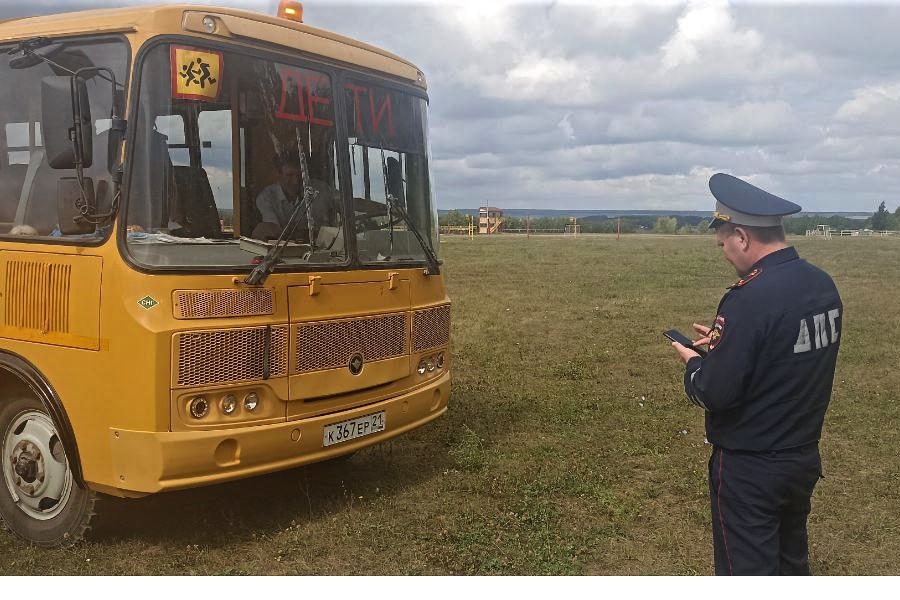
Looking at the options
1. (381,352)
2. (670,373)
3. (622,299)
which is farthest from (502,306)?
(381,352)

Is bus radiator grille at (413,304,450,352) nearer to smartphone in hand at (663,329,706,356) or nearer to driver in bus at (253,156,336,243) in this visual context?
driver in bus at (253,156,336,243)

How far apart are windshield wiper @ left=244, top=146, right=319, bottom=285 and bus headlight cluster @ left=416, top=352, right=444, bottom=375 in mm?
1491

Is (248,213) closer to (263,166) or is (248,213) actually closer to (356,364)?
(263,166)

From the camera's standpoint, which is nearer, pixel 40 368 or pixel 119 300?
pixel 119 300

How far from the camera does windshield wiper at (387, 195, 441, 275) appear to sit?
22.1 ft

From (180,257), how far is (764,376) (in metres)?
3.21

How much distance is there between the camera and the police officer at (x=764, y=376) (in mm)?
3885

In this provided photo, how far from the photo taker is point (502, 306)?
1964cm

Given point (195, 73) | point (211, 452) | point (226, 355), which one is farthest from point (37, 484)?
point (195, 73)

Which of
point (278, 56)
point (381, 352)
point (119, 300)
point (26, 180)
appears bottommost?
point (381, 352)

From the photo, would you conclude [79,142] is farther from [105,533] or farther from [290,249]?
[105,533]

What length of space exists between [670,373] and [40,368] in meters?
8.53

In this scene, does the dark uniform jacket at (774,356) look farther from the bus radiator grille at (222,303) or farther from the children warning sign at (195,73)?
the children warning sign at (195,73)

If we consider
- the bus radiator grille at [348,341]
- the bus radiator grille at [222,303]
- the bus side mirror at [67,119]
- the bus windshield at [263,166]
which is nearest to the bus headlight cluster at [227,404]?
the bus radiator grille at [348,341]
